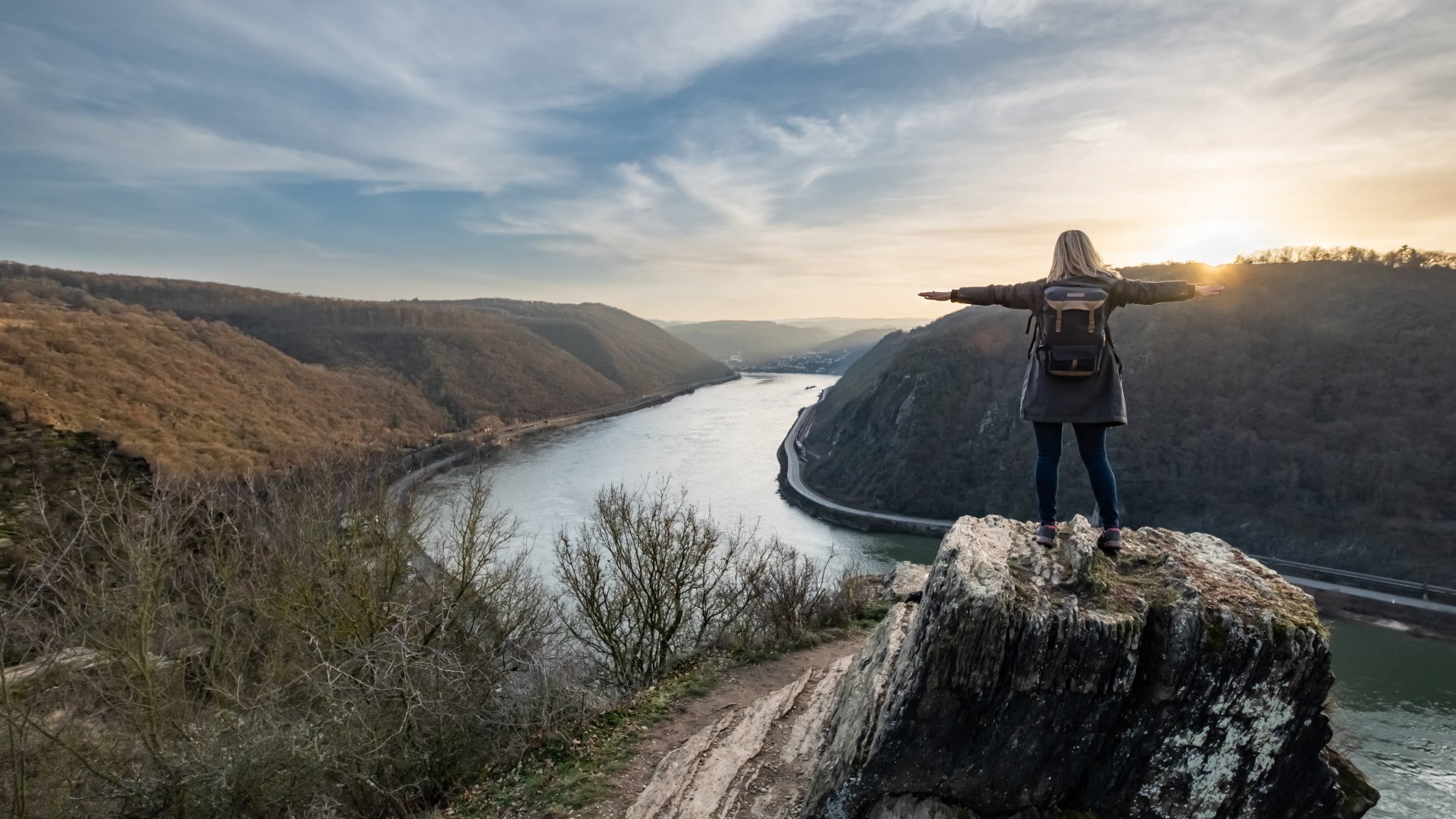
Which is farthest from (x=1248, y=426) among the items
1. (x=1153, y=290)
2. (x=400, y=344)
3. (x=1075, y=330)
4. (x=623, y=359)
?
(x=623, y=359)

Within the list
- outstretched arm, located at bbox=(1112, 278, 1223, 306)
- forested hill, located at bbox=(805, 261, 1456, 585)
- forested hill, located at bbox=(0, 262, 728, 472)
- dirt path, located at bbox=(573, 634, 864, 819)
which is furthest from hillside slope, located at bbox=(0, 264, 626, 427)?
outstretched arm, located at bbox=(1112, 278, 1223, 306)

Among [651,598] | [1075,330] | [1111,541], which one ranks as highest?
[1075,330]

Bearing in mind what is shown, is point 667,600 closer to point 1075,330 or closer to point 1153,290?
point 1075,330

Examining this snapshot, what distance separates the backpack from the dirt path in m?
5.85

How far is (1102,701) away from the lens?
447cm

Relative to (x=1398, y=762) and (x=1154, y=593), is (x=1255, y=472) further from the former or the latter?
(x=1154, y=593)

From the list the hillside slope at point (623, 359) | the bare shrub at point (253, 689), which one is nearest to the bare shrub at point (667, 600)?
the bare shrub at point (253, 689)

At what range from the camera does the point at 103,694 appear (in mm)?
8469

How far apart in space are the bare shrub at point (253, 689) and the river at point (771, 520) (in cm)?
941

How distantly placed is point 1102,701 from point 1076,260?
321 cm

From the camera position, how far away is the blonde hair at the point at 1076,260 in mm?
4824

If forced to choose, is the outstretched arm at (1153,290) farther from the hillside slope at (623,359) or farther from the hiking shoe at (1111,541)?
the hillside slope at (623,359)

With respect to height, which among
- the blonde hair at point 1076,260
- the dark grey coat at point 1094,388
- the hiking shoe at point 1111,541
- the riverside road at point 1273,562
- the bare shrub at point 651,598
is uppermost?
the blonde hair at point 1076,260

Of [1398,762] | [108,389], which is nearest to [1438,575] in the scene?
[1398,762]
